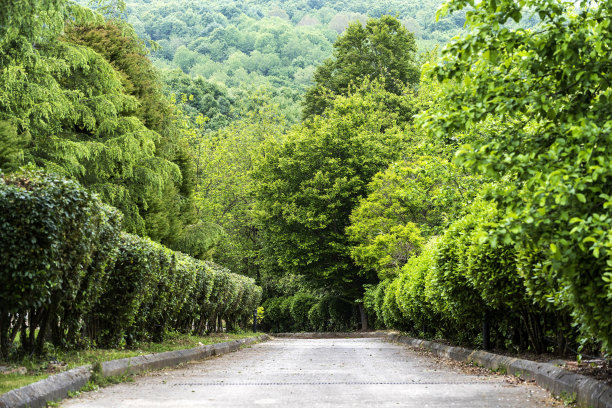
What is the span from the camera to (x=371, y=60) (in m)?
51.3

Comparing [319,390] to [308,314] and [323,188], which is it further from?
[308,314]

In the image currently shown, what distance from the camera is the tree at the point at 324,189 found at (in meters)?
39.0

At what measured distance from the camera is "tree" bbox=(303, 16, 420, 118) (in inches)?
1969

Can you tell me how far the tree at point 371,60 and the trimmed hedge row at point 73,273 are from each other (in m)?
38.8

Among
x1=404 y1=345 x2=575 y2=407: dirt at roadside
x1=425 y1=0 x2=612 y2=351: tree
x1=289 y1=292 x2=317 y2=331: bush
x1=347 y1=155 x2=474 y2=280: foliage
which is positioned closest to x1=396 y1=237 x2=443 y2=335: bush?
x1=404 y1=345 x2=575 y2=407: dirt at roadside

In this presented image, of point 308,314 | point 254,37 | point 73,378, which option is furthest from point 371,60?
point 73,378

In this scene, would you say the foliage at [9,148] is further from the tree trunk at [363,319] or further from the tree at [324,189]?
the tree trunk at [363,319]

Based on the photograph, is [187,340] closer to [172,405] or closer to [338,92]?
[172,405]

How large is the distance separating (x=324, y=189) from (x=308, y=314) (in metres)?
9.55

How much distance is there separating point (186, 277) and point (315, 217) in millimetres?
24984

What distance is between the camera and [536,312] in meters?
8.83

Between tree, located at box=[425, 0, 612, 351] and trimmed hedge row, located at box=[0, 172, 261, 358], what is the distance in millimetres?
4214

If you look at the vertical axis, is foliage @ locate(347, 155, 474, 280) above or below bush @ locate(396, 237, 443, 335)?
above

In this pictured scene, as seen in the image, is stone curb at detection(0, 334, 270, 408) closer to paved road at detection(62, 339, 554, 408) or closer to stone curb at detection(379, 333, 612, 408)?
paved road at detection(62, 339, 554, 408)
